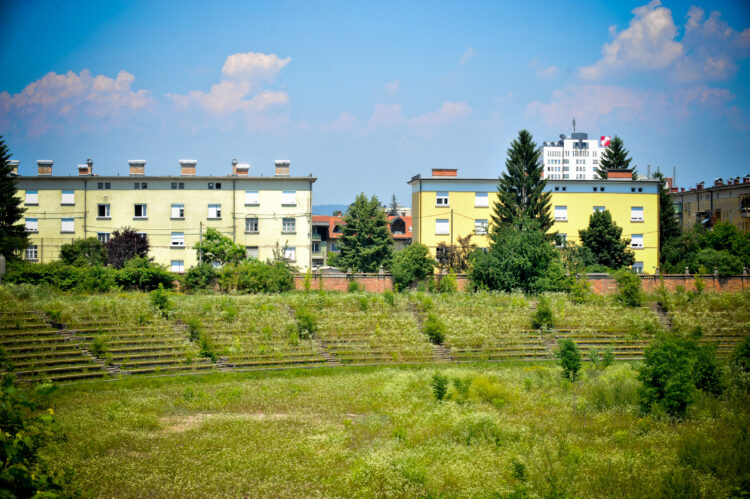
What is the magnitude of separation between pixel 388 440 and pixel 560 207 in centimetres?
4546

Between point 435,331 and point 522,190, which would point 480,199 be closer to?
point 522,190

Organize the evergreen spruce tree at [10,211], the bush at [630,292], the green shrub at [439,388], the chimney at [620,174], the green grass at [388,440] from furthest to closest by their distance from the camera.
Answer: the chimney at [620,174] → the evergreen spruce tree at [10,211] → the bush at [630,292] → the green shrub at [439,388] → the green grass at [388,440]

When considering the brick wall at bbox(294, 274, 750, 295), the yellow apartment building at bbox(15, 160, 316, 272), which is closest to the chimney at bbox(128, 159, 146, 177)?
the yellow apartment building at bbox(15, 160, 316, 272)

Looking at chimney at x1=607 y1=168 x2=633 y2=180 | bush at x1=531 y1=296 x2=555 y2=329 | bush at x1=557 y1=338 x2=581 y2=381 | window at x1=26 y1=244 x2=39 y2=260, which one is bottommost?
bush at x1=557 y1=338 x2=581 y2=381

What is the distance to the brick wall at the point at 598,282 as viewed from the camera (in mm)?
45125

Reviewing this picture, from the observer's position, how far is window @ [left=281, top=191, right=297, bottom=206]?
55500mm

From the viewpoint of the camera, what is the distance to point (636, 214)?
5959 centimetres

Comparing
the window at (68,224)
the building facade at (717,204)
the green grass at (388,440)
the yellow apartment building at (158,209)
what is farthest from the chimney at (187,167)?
the building facade at (717,204)

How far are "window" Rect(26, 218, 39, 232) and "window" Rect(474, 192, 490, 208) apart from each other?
133 ft

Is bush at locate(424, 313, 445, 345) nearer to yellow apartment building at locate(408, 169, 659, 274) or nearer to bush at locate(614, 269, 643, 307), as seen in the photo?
bush at locate(614, 269, 643, 307)

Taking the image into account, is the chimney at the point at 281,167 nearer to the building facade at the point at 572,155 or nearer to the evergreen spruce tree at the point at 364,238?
the evergreen spruce tree at the point at 364,238

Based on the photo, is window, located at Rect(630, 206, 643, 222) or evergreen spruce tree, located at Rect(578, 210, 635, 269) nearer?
evergreen spruce tree, located at Rect(578, 210, 635, 269)

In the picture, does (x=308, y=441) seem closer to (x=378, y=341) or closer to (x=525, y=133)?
(x=378, y=341)

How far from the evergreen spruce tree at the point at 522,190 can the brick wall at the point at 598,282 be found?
10363mm
